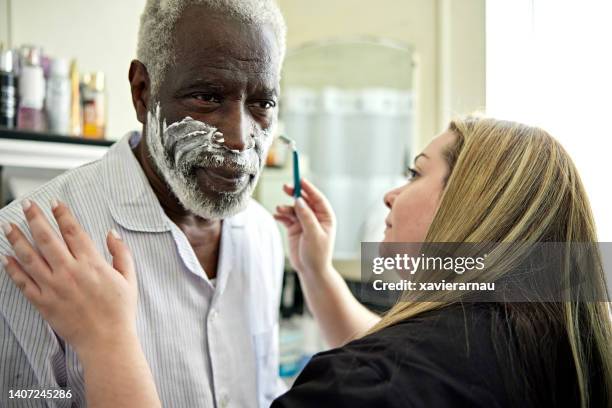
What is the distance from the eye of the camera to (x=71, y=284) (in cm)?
64

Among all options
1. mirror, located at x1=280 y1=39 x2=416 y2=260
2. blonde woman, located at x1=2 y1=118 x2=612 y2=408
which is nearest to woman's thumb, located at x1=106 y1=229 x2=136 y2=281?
blonde woman, located at x1=2 y1=118 x2=612 y2=408

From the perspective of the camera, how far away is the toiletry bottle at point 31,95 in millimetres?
1352

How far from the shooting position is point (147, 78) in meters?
0.88

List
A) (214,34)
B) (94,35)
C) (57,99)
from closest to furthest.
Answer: (214,34), (57,99), (94,35)

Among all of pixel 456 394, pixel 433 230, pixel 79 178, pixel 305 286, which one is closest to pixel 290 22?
pixel 305 286

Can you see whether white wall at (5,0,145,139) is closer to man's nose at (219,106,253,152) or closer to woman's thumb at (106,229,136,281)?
man's nose at (219,106,253,152)

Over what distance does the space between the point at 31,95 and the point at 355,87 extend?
1.06 metres

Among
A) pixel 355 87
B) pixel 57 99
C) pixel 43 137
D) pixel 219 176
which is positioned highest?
pixel 355 87

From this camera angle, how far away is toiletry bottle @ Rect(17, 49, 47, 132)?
1352 mm

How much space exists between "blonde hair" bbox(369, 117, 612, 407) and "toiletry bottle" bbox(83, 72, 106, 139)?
103 centimetres

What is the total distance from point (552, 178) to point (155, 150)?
1.86ft

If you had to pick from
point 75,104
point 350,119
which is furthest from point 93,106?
point 350,119

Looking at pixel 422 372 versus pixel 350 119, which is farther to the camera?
pixel 350 119

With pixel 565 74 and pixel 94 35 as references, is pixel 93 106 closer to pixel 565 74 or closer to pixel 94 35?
pixel 94 35
